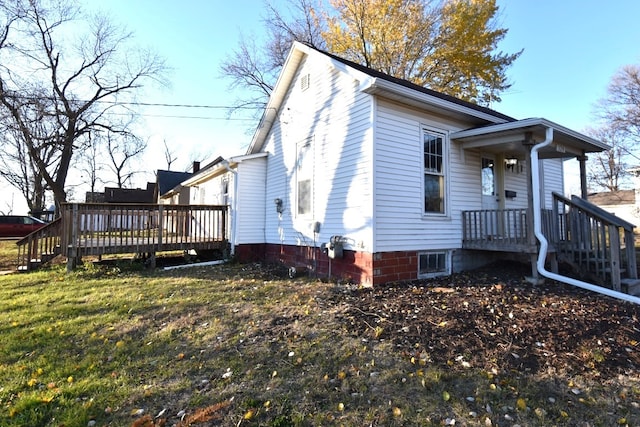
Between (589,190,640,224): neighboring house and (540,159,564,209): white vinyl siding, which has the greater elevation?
(589,190,640,224): neighboring house

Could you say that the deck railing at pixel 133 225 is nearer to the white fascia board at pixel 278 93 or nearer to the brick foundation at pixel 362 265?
the white fascia board at pixel 278 93

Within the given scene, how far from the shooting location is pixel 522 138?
6406 millimetres

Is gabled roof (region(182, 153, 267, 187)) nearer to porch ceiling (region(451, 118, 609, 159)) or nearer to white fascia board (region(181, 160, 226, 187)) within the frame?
white fascia board (region(181, 160, 226, 187))

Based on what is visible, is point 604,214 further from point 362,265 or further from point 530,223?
point 362,265

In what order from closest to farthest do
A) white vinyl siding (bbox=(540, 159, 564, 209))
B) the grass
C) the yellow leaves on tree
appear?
the grass, white vinyl siding (bbox=(540, 159, 564, 209)), the yellow leaves on tree

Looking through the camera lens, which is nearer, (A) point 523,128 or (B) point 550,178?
(A) point 523,128

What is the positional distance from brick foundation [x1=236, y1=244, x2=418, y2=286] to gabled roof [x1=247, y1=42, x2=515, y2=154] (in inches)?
117

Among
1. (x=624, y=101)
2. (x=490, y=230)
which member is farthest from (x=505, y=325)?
(x=624, y=101)

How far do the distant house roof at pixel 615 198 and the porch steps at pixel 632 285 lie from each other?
3599cm

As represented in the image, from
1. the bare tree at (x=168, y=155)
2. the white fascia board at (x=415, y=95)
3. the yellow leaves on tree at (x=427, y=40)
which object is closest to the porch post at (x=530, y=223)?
the white fascia board at (x=415, y=95)

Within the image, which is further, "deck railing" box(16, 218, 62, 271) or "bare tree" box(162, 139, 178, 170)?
"bare tree" box(162, 139, 178, 170)

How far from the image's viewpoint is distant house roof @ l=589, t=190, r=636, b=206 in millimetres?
33334

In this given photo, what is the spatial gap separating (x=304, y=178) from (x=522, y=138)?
4.72m

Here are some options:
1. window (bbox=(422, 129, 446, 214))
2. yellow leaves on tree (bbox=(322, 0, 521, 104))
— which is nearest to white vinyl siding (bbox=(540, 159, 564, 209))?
window (bbox=(422, 129, 446, 214))
